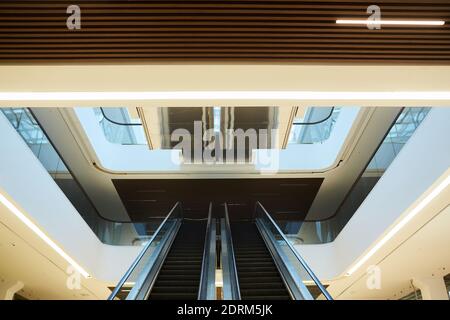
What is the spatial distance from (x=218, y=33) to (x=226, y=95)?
0.72m

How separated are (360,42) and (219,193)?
9.66 metres

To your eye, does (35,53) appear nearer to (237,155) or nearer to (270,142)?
(270,142)

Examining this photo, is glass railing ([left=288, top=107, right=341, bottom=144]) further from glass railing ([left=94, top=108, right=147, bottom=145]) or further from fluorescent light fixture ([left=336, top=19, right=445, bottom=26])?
fluorescent light fixture ([left=336, top=19, right=445, bottom=26])

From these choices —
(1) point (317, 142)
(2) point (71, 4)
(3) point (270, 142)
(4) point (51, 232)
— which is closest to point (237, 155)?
(3) point (270, 142)

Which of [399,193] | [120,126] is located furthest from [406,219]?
[120,126]

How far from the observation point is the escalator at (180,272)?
5.26m

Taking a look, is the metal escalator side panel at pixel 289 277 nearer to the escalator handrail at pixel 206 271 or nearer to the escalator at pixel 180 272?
the escalator handrail at pixel 206 271

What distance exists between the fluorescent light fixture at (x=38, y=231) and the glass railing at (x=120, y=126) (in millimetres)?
3610

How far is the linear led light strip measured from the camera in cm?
354

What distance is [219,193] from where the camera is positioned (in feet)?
40.6

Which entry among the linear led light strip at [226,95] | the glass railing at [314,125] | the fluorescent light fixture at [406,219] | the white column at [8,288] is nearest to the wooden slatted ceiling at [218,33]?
the linear led light strip at [226,95]

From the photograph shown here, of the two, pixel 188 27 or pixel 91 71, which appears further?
pixel 91 71

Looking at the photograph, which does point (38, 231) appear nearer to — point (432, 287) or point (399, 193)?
point (399, 193)

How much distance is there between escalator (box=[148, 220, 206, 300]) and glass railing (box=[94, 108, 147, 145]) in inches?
131
